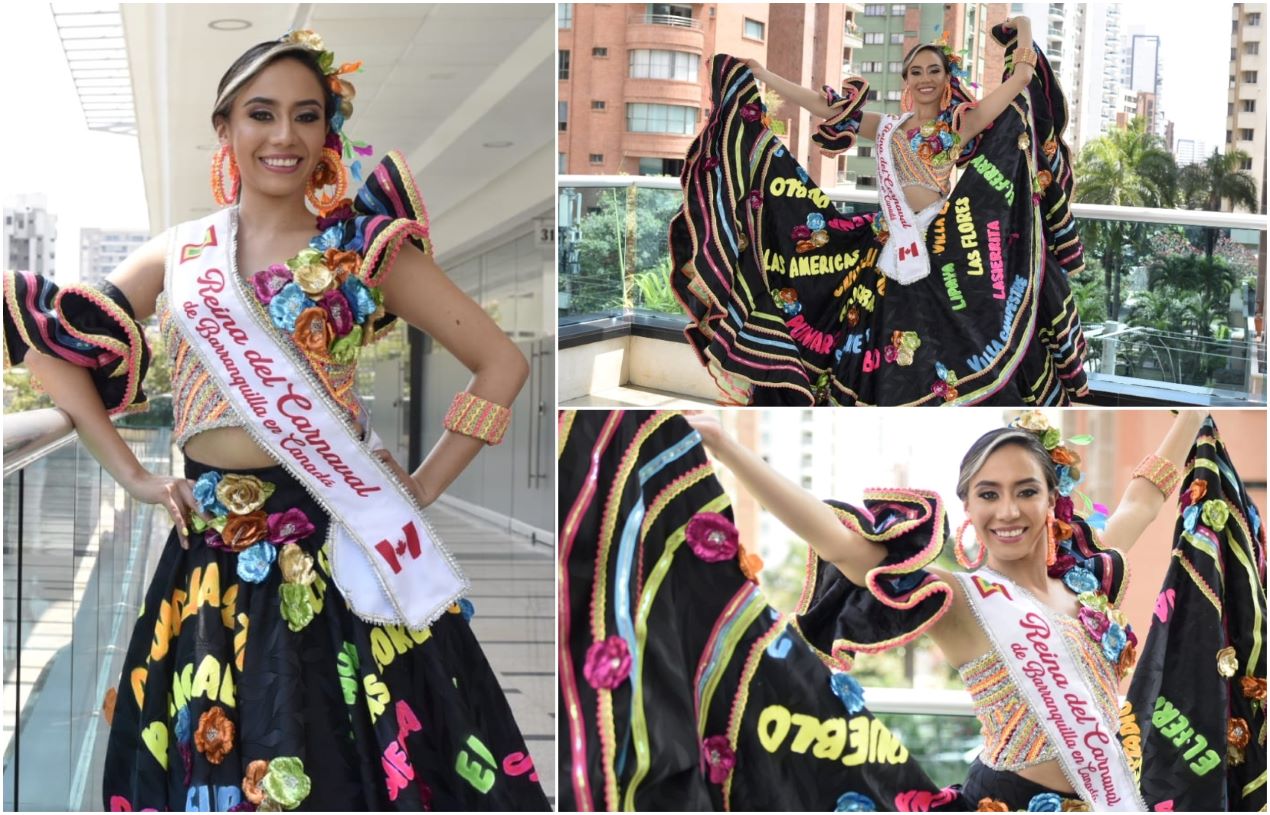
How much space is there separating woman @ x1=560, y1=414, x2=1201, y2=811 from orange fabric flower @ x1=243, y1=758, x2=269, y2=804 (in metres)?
0.46

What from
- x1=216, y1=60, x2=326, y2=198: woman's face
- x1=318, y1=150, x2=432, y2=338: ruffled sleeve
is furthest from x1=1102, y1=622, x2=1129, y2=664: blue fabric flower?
x1=216, y1=60, x2=326, y2=198: woman's face

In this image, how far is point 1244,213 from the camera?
3.75 metres

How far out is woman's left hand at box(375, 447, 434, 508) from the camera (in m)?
2.21

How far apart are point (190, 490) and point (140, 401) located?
241 mm

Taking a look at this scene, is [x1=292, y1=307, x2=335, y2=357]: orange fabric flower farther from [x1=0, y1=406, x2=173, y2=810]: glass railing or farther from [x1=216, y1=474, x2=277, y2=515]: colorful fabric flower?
[x1=0, y1=406, x2=173, y2=810]: glass railing

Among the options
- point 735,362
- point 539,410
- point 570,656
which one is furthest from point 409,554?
point 539,410

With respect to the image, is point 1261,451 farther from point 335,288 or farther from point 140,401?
point 140,401

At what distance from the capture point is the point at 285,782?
6.70ft

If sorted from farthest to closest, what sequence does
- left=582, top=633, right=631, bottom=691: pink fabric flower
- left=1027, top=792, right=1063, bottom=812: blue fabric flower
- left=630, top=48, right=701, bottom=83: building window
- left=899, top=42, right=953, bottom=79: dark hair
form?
1. left=630, top=48, right=701, bottom=83: building window
2. left=899, top=42, right=953, bottom=79: dark hair
3. left=1027, top=792, right=1063, bottom=812: blue fabric flower
4. left=582, top=633, right=631, bottom=691: pink fabric flower

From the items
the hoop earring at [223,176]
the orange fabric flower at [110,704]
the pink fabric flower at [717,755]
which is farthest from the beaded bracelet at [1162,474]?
the orange fabric flower at [110,704]

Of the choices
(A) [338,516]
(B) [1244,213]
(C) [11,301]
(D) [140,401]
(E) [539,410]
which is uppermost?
(B) [1244,213]

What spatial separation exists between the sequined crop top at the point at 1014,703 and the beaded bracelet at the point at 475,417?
0.96 meters

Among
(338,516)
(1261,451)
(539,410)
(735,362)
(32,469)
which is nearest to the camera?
(338,516)

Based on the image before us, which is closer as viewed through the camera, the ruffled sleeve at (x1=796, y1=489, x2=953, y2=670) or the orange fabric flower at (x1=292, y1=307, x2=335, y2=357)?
the orange fabric flower at (x1=292, y1=307, x2=335, y2=357)
